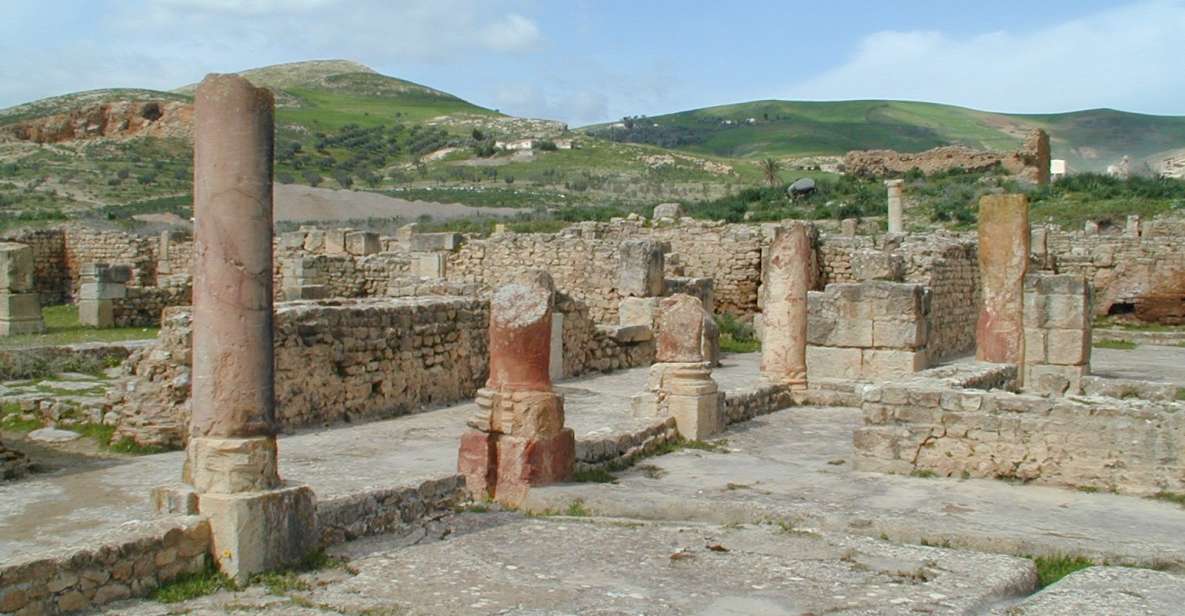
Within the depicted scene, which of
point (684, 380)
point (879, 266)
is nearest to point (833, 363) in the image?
point (879, 266)

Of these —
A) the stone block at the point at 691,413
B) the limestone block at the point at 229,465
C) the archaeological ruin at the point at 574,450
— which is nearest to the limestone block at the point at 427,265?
the archaeological ruin at the point at 574,450

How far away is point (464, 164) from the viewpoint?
221 feet

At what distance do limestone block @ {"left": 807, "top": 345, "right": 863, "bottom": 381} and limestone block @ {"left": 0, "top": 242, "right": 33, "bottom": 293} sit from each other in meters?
12.8

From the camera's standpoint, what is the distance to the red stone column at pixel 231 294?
257 inches

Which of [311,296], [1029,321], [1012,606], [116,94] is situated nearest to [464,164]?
[116,94]

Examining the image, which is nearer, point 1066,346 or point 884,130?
point 1066,346

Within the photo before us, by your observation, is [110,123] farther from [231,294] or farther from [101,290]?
[231,294]

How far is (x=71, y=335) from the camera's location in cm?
1925

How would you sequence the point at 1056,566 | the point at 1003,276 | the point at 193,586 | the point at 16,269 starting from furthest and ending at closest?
1. the point at 16,269
2. the point at 1003,276
3. the point at 1056,566
4. the point at 193,586

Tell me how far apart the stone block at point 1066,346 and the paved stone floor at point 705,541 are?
18.8 ft

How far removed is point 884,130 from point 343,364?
10788 cm

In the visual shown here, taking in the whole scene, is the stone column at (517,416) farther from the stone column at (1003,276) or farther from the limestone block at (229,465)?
the stone column at (1003,276)

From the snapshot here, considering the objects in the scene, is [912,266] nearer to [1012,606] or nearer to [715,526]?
[715,526]

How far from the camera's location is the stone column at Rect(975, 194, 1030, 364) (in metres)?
14.3
